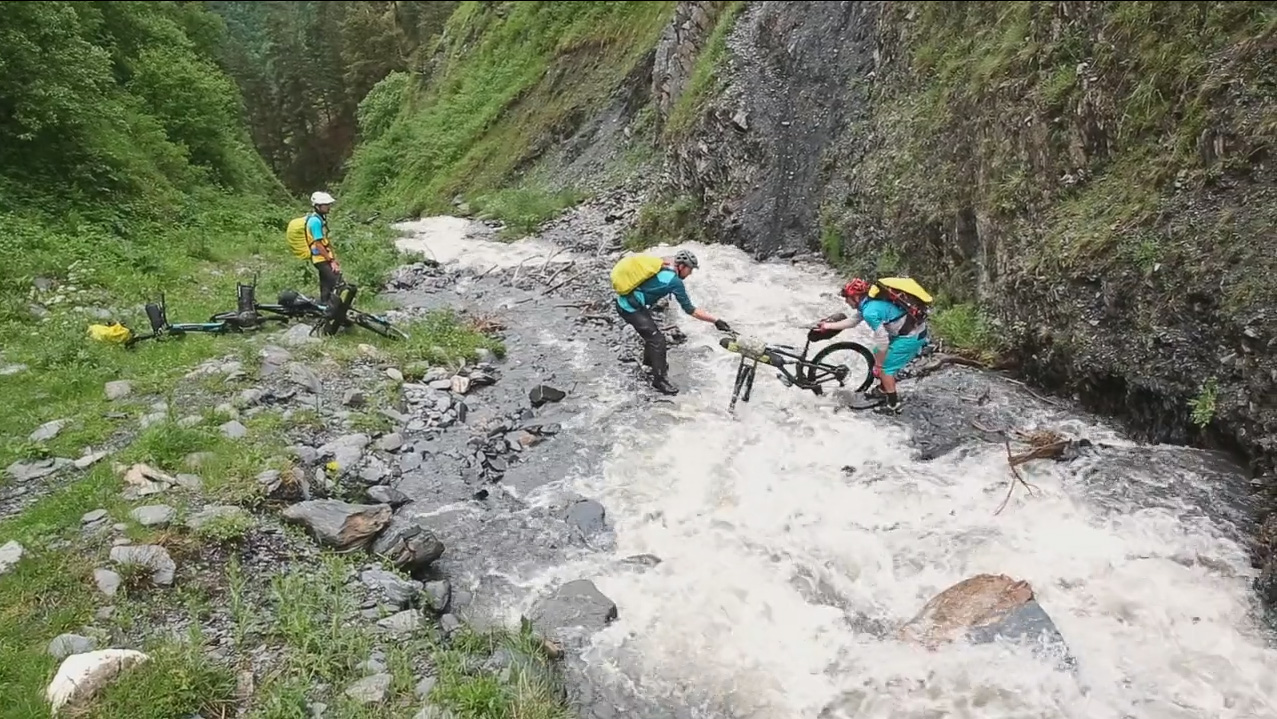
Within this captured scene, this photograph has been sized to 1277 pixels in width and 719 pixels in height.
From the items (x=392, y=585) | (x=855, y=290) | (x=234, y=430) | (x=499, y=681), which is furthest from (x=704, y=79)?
(x=499, y=681)

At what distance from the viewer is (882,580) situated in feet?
22.6

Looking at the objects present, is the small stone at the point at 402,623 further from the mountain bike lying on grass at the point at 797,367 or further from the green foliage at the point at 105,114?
the green foliage at the point at 105,114

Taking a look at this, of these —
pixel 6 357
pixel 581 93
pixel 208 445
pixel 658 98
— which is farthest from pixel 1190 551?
pixel 581 93

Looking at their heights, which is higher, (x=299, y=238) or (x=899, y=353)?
(x=299, y=238)

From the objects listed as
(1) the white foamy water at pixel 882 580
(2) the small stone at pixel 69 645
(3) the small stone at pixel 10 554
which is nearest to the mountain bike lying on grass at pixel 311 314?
(1) the white foamy water at pixel 882 580

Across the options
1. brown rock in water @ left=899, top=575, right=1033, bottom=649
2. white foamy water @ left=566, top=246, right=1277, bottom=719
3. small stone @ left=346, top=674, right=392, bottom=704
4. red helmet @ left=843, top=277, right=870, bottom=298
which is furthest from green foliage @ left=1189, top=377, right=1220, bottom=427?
small stone @ left=346, top=674, right=392, bottom=704

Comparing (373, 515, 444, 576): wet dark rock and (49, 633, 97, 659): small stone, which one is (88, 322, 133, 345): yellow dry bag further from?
(49, 633, 97, 659): small stone

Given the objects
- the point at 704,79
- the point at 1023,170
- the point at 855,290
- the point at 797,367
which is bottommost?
the point at 797,367

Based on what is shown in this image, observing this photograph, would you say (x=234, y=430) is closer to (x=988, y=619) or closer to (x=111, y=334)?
(x=111, y=334)

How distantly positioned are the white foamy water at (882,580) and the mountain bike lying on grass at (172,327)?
6.65 metres

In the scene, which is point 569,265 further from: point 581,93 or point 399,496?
point 581,93

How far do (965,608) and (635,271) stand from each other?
5.83m

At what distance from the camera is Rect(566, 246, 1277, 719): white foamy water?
5.57m

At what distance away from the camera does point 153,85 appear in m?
22.8
